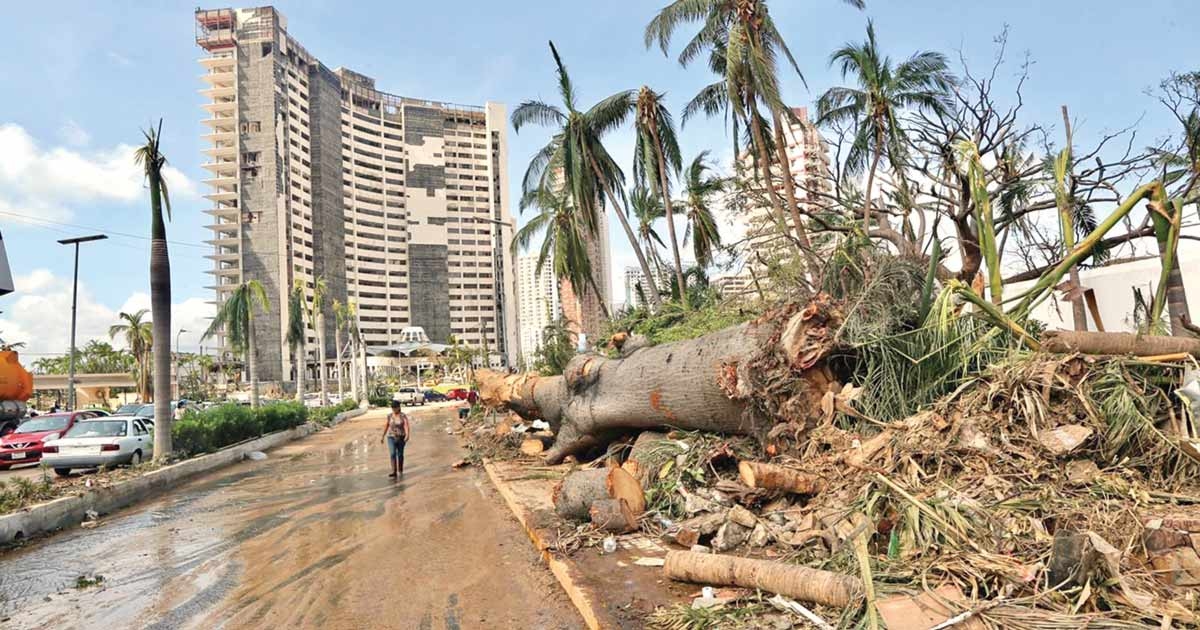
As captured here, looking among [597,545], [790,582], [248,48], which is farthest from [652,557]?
[248,48]

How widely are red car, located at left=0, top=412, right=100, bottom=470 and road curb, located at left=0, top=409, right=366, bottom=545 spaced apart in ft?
11.3

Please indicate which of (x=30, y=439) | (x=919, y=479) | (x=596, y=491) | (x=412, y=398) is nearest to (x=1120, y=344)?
(x=919, y=479)

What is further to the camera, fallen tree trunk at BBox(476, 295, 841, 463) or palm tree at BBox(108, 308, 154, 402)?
palm tree at BBox(108, 308, 154, 402)

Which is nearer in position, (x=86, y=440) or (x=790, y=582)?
(x=790, y=582)

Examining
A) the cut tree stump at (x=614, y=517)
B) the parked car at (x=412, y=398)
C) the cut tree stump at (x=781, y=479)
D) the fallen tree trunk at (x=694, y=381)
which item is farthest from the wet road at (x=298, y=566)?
the parked car at (x=412, y=398)

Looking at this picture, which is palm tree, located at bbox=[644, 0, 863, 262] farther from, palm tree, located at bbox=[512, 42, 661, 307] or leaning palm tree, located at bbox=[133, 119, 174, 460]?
leaning palm tree, located at bbox=[133, 119, 174, 460]

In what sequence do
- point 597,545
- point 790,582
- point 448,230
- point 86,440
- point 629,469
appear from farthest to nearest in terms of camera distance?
point 448,230
point 86,440
point 629,469
point 597,545
point 790,582

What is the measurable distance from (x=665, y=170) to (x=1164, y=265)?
16314 millimetres

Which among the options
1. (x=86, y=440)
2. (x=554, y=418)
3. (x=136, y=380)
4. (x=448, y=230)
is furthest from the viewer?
(x=448, y=230)

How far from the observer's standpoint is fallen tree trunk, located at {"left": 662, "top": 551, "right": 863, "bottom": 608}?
3984 mm

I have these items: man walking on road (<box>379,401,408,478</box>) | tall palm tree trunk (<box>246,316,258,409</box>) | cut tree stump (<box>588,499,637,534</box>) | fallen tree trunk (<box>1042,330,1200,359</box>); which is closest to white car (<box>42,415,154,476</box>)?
man walking on road (<box>379,401,408,478</box>)

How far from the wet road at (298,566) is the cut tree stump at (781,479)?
1.95 meters

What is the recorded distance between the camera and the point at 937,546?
4.32 meters

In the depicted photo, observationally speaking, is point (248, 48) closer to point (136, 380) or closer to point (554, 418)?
point (136, 380)
